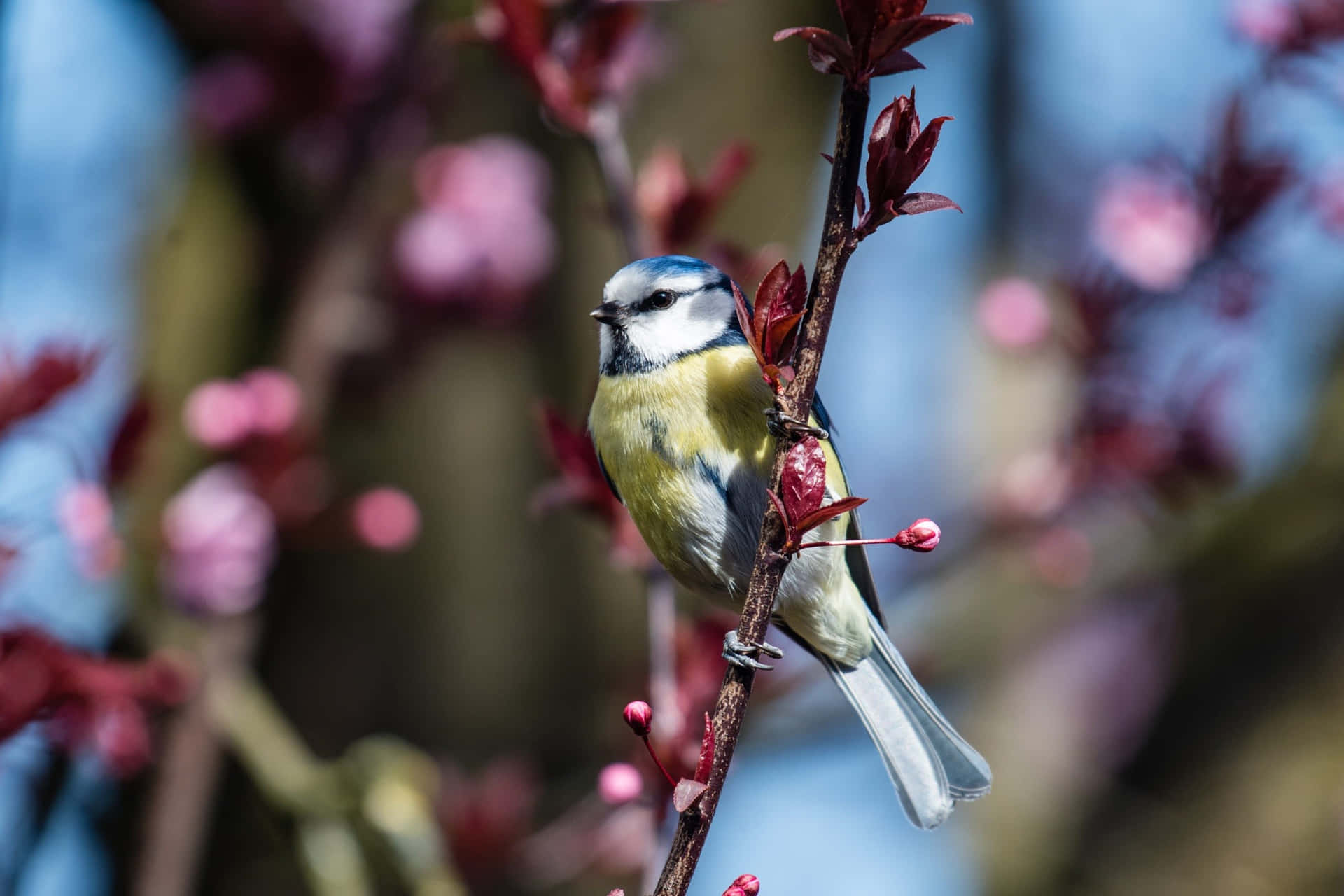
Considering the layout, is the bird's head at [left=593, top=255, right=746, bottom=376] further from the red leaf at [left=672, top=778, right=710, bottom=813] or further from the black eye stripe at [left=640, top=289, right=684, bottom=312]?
the red leaf at [left=672, top=778, right=710, bottom=813]

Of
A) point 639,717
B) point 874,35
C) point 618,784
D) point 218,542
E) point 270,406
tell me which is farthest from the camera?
point 218,542

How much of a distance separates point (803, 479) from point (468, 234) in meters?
2.03

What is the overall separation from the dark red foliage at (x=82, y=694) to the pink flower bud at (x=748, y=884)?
90cm

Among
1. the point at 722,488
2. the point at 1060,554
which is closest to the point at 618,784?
the point at 722,488

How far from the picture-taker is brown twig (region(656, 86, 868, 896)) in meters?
0.85

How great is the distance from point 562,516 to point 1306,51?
6.46 feet

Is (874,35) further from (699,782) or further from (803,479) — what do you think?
(699,782)

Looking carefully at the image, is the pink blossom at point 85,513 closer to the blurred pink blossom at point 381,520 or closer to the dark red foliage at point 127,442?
the dark red foliage at point 127,442

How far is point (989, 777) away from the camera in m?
1.42

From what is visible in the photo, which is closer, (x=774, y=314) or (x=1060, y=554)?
(x=774, y=314)

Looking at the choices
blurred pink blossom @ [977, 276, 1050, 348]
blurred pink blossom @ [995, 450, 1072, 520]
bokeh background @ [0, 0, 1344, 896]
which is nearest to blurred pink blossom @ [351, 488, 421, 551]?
bokeh background @ [0, 0, 1344, 896]

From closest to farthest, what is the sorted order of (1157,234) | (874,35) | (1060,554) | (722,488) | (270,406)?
1. (874,35)
2. (722,488)
3. (270,406)
4. (1157,234)
5. (1060,554)

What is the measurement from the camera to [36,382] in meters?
1.40

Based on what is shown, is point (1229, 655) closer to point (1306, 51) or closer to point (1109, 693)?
point (1109, 693)
